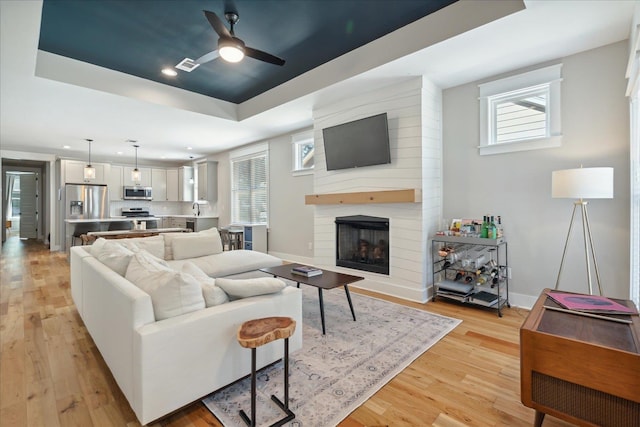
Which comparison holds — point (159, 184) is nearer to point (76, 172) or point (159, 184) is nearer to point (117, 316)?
point (76, 172)

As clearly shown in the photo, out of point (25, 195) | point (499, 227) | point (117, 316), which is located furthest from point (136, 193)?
point (499, 227)

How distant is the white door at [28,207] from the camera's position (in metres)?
10.1

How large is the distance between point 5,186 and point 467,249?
13777 millimetres

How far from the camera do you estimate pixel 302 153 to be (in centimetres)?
595

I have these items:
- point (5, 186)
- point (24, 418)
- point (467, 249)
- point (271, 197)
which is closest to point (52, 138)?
point (271, 197)

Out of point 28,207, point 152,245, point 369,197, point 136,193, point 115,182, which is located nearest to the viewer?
point 152,245

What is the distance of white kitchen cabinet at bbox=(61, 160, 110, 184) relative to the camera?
24.5ft

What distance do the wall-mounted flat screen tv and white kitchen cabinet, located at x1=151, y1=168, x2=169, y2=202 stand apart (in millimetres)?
6858

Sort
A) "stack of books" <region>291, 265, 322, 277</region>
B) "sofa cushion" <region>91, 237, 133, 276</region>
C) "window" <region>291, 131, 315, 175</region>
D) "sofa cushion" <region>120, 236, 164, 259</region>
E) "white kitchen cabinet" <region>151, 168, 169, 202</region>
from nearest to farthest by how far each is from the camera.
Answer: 1. "sofa cushion" <region>91, 237, 133, 276</region>
2. "stack of books" <region>291, 265, 322, 277</region>
3. "sofa cushion" <region>120, 236, 164, 259</region>
4. "window" <region>291, 131, 315, 175</region>
5. "white kitchen cabinet" <region>151, 168, 169, 202</region>

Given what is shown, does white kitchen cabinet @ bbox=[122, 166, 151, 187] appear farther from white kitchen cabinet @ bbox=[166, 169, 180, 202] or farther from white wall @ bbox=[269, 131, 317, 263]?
white wall @ bbox=[269, 131, 317, 263]

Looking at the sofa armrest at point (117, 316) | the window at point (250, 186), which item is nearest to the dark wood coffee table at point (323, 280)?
the sofa armrest at point (117, 316)

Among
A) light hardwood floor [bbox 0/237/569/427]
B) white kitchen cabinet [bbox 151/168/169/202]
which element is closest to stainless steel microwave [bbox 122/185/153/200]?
white kitchen cabinet [bbox 151/168/169/202]

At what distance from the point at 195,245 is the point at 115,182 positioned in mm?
6171

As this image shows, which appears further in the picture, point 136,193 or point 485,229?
point 136,193
